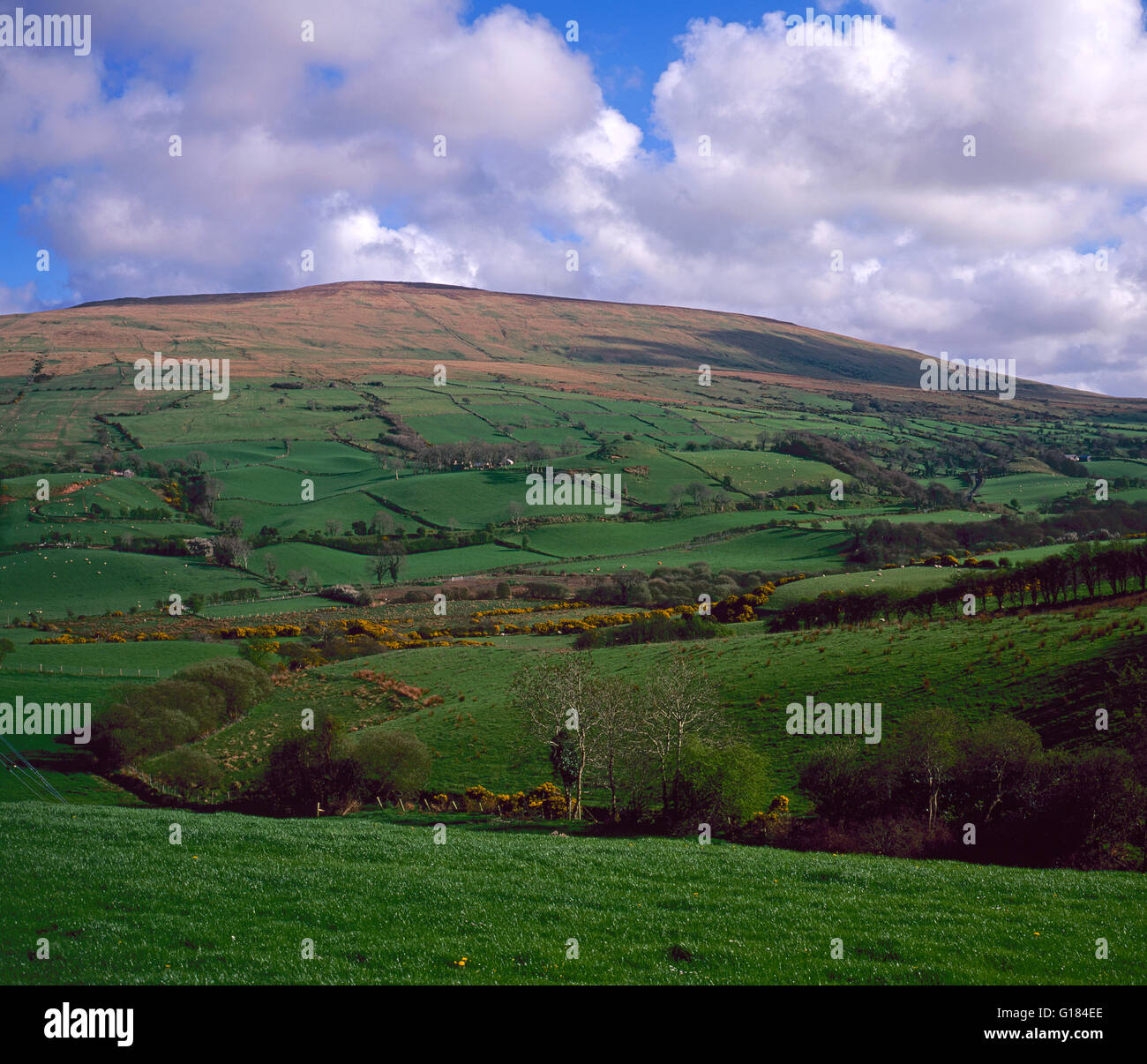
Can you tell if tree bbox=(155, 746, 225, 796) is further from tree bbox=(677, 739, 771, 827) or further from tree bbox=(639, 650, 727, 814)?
tree bbox=(677, 739, 771, 827)

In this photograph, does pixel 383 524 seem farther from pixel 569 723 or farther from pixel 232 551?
pixel 569 723

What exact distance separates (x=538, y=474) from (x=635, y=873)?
489ft

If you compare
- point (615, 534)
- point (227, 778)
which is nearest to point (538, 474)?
point (615, 534)

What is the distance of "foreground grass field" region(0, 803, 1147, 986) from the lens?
11.9 m

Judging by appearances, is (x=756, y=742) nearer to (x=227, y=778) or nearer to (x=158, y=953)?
(x=227, y=778)

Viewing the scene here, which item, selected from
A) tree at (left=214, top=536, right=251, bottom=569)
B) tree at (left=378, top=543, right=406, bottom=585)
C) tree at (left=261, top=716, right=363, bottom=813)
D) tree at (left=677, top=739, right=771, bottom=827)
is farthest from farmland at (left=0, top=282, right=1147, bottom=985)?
tree at (left=677, top=739, right=771, bottom=827)

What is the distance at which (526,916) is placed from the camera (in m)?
14.4

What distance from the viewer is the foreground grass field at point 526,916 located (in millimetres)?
11859

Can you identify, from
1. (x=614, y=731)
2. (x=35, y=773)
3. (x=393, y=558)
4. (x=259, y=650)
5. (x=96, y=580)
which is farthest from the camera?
(x=393, y=558)

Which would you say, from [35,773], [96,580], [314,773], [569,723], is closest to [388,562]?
[96,580]

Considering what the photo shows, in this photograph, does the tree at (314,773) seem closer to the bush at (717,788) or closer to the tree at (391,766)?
the tree at (391,766)

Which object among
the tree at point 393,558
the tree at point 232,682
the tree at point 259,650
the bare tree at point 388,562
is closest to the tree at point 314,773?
the tree at point 232,682

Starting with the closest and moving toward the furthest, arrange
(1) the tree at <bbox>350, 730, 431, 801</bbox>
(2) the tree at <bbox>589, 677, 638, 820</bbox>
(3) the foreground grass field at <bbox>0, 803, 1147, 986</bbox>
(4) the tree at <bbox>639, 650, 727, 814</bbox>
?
(3) the foreground grass field at <bbox>0, 803, 1147, 986</bbox>, (4) the tree at <bbox>639, 650, 727, 814</bbox>, (2) the tree at <bbox>589, 677, 638, 820</bbox>, (1) the tree at <bbox>350, 730, 431, 801</bbox>
